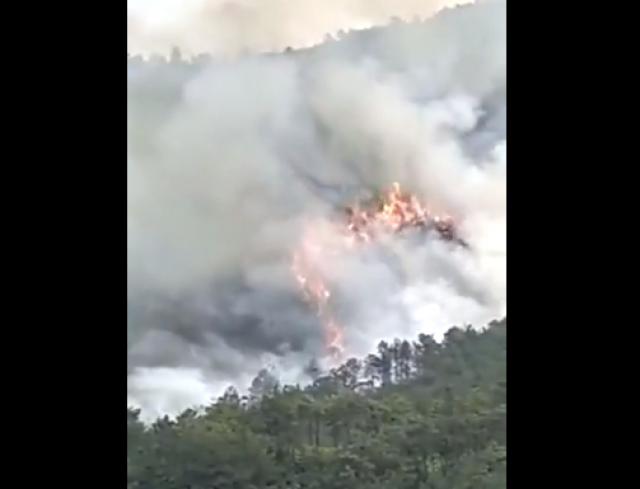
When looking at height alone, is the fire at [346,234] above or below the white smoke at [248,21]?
below

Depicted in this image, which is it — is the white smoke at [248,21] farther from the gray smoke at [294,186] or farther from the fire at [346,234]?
the fire at [346,234]

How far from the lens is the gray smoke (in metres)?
1.33

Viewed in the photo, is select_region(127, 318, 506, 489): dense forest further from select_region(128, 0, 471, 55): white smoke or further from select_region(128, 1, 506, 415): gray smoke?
select_region(128, 0, 471, 55): white smoke

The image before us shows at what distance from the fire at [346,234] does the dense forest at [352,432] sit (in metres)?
0.07

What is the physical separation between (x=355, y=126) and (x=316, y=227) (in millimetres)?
163

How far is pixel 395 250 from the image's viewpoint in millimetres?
1375

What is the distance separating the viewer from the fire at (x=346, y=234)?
1.35 metres

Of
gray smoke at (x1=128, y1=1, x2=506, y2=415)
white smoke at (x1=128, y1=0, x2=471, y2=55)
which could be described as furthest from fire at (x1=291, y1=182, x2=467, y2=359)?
white smoke at (x1=128, y1=0, x2=471, y2=55)

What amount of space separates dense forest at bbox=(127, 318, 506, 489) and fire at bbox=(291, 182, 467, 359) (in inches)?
2.9

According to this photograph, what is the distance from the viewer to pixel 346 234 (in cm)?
138

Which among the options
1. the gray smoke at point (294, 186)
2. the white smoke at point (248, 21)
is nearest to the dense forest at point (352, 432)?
the gray smoke at point (294, 186)

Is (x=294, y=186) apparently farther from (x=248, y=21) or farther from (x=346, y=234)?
(x=248, y=21)
